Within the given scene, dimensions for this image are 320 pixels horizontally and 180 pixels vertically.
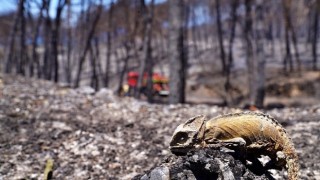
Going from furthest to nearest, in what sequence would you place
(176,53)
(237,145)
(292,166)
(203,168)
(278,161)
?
(176,53), (278,161), (292,166), (237,145), (203,168)

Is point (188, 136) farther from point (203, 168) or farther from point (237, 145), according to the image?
point (237, 145)

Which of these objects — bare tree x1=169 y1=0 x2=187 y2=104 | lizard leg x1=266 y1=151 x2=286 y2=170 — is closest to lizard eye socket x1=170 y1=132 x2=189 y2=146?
lizard leg x1=266 y1=151 x2=286 y2=170

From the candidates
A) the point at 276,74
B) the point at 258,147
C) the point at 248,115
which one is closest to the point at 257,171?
the point at 258,147

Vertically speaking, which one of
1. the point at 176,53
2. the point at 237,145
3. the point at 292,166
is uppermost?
the point at 176,53

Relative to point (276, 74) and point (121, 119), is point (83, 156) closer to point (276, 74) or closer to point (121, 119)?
point (121, 119)

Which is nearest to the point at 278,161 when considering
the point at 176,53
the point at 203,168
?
the point at 203,168

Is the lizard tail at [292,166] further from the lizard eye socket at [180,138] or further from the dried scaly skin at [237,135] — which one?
the lizard eye socket at [180,138]

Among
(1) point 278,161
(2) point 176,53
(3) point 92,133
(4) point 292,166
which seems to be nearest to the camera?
(4) point 292,166
